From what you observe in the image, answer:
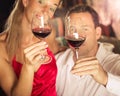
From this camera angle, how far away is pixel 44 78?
1.85 meters

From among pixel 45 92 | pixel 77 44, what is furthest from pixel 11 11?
pixel 77 44

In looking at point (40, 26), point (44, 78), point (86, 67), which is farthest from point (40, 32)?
point (44, 78)

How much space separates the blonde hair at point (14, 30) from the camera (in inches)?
71.2

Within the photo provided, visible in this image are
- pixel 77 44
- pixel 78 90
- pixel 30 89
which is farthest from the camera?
pixel 78 90

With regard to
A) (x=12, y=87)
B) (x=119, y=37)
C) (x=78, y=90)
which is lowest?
(x=78, y=90)

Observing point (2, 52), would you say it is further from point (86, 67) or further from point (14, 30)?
point (86, 67)

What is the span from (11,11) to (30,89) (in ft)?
1.62

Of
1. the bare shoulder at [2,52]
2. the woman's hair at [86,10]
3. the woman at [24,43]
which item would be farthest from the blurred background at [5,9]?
the woman's hair at [86,10]

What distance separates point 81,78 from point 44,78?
208 millimetres

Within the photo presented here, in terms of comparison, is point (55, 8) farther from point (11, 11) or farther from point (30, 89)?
point (30, 89)

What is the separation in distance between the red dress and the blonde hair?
7cm

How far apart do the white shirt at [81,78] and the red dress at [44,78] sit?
0.03 metres

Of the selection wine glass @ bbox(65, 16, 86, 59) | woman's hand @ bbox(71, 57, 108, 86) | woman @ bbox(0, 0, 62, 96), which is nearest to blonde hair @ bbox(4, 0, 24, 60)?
woman @ bbox(0, 0, 62, 96)

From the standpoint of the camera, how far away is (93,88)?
1771mm
